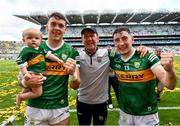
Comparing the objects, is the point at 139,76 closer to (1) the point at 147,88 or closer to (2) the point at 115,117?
(1) the point at 147,88

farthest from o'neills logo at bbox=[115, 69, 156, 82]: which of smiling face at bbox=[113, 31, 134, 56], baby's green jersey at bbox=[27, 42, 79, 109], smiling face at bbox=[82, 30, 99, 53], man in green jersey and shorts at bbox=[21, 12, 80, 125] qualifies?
smiling face at bbox=[82, 30, 99, 53]

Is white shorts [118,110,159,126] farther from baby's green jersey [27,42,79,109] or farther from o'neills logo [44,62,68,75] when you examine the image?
o'neills logo [44,62,68,75]

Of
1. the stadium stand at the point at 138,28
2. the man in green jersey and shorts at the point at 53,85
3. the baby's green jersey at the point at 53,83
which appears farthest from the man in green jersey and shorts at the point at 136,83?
the stadium stand at the point at 138,28

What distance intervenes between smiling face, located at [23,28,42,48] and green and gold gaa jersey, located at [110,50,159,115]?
4.23 feet

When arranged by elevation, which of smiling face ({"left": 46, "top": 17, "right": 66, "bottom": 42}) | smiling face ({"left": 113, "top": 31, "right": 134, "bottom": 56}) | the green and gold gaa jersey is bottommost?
the green and gold gaa jersey

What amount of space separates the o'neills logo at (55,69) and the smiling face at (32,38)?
348mm

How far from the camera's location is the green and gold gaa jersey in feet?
15.9

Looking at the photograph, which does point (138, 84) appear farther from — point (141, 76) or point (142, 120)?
point (142, 120)

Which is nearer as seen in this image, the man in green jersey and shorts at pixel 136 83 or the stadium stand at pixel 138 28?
the man in green jersey and shorts at pixel 136 83

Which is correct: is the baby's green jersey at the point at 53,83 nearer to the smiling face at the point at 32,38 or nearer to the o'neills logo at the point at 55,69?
the o'neills logo at the point at 55,69

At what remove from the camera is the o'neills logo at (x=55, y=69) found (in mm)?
5027

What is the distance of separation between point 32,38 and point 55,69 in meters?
0.56

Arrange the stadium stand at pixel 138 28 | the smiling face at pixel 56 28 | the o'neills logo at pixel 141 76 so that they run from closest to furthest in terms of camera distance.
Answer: the o'neills logo at pixel 141 76
the smiling face at pixel 56 28
the stadium stand at pixel 138 28

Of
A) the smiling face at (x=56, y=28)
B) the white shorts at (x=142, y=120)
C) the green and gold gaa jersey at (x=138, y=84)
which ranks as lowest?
the white shorts at (x=142, y=120)
